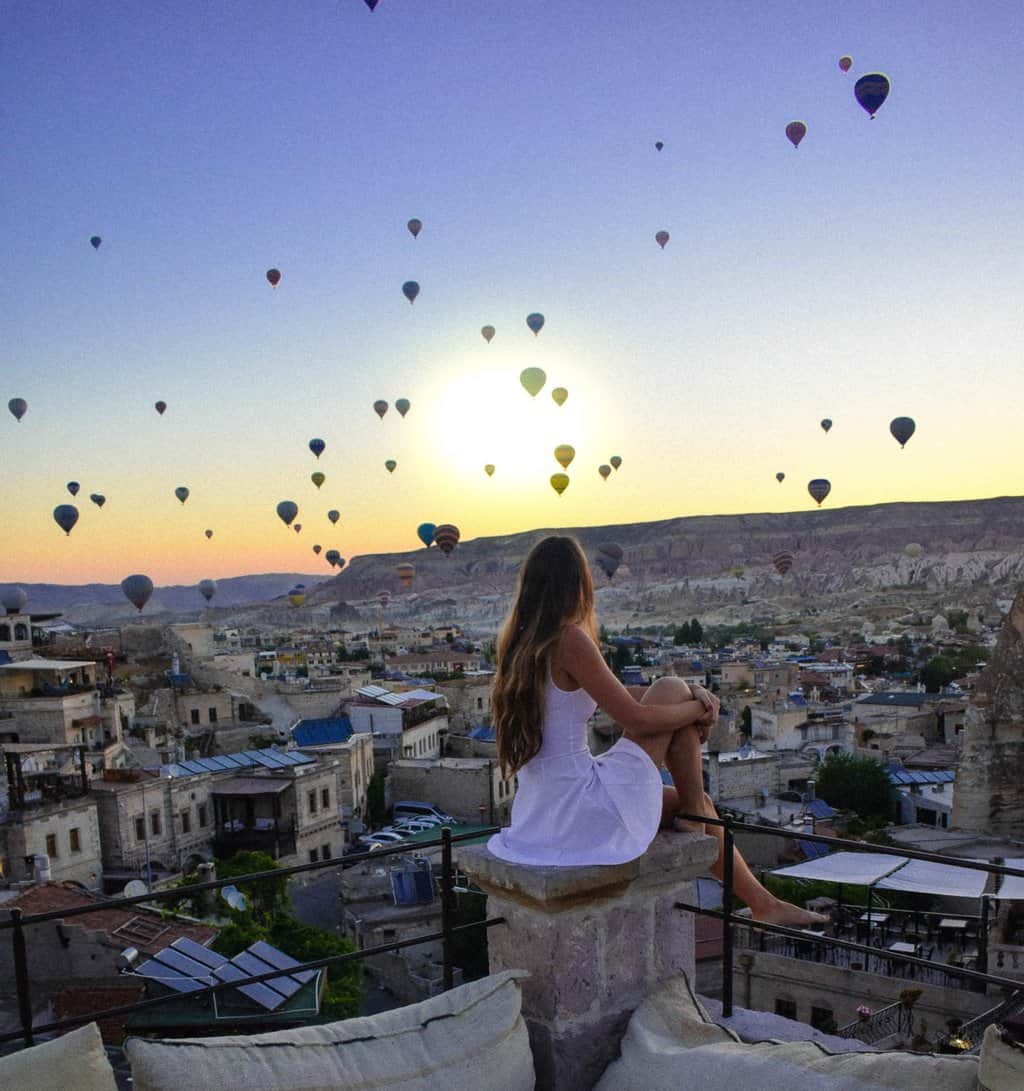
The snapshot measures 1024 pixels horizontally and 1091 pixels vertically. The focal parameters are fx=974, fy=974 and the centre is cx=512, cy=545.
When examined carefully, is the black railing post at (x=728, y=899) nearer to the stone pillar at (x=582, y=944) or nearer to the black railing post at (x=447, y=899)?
the stone pillar at (x=582, y=944)

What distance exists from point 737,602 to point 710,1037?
107880 millimetres

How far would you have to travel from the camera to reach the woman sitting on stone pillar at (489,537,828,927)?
7.60 ft

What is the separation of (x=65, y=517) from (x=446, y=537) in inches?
570

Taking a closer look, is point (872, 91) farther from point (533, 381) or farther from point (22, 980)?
point (22, 980)

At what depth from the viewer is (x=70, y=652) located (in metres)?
34.3

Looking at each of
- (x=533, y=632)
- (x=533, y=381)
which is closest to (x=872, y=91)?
(x=533, y=381)

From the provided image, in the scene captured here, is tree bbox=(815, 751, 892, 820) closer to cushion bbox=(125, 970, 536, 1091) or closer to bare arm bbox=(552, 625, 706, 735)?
bare arm bbox=(552, 625, 706, 735)

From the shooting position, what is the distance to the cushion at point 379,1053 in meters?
1.88

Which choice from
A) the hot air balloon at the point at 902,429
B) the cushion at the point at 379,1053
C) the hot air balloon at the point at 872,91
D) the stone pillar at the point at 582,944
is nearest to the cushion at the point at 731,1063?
the stone pillar at the point at 582,944

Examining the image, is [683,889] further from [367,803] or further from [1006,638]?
[367,803]

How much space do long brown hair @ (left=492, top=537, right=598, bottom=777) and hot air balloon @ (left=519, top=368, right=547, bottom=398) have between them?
25.7m

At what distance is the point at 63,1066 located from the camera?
1.77 m

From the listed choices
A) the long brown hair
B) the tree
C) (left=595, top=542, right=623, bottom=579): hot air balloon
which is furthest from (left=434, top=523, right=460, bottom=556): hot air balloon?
the long brown hair

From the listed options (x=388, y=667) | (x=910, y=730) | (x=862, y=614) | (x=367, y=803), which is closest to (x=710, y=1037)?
(x=367, y=803)
